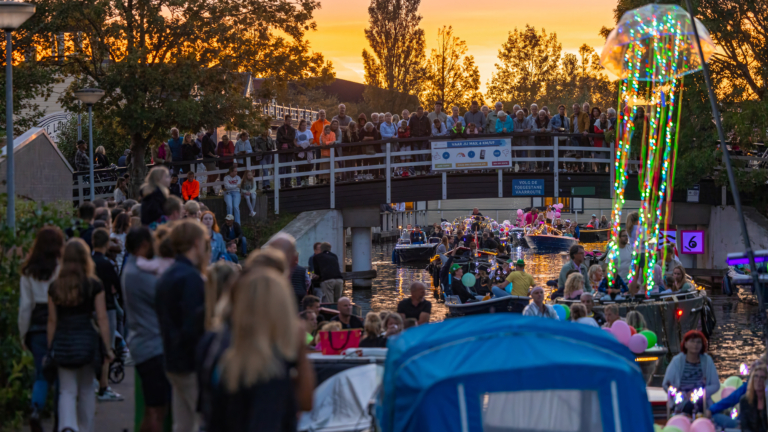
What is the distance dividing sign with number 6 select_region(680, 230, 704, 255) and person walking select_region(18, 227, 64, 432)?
23.1 metres

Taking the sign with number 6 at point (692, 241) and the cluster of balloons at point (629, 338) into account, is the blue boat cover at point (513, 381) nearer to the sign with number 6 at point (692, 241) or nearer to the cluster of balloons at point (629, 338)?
the cluster of balloons at point (629, 338)

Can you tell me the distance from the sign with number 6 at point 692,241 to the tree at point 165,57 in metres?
Answer: 13.1

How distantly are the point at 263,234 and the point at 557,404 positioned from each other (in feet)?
55.2

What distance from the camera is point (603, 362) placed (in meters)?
6.07

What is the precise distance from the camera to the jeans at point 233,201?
21.2m

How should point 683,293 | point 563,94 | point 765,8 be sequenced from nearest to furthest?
1. point 683,293
2. point 765,8
3. point 563,94

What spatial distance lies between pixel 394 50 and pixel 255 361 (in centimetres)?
5696

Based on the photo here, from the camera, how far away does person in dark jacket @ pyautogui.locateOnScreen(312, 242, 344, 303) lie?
1764cm

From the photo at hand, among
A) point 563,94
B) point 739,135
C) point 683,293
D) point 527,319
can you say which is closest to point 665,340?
point 683,293

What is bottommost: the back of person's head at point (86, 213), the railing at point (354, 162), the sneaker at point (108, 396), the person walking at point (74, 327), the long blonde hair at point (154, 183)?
the sneaker at point (108, 396)

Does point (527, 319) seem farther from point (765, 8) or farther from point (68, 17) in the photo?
point (765, 8)

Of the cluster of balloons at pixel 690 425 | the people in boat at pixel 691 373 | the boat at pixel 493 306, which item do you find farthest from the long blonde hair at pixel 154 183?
the boat at pixel 493 306

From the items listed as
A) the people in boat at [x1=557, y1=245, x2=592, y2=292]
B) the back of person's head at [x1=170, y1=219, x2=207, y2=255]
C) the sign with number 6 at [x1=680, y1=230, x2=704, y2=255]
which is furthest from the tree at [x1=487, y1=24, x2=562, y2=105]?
the back of person's head at [x1=170, y1=219, x2=207, y2=255]

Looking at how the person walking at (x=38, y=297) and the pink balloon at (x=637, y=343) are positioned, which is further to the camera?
the pink balloon at (x=637, y=343)
